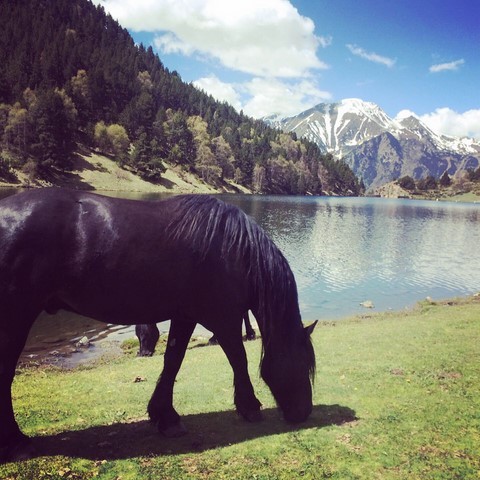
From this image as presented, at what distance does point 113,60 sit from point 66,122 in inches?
2860

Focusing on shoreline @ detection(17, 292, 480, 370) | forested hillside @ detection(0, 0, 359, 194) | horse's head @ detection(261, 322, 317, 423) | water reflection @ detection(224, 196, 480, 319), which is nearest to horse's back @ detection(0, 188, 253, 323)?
horse's head @ detection(261, 322, 317, 423)

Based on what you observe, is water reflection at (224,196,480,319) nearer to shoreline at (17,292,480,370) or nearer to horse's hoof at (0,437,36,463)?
shoreline at (17,292,480,370)

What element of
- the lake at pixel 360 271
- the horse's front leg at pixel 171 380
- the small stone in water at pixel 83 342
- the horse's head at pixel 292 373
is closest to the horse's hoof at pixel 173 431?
the horse's front leg at pixel 171 380

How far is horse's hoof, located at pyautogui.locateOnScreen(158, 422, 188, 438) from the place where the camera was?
5453mm

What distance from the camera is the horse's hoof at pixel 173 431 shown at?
545 centimetres

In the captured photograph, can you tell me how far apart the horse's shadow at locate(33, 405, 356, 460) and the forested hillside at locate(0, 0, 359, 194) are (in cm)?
8291

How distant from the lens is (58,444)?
16.8 ft

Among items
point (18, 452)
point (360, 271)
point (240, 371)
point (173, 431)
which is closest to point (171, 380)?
point (173, 431)

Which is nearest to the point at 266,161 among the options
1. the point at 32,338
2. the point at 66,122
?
the point at 66,122

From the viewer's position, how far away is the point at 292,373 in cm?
564

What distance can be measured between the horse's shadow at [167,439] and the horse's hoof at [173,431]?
2.3 inches

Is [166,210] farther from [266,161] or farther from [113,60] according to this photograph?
[266,161]

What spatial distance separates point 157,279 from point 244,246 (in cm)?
117

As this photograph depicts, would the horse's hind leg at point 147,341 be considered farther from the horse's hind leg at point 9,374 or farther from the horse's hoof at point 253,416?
the horse's hind leg at point 9,374
